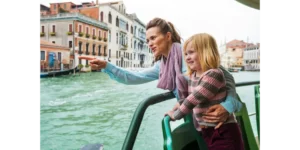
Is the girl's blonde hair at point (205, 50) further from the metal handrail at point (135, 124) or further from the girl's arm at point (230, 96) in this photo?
the metal handrail at point (135, 124)

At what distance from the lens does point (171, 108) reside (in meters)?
2.09

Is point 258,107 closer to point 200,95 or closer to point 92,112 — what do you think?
point 200,95

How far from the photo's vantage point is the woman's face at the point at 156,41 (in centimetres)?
211

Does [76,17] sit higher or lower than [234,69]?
higher

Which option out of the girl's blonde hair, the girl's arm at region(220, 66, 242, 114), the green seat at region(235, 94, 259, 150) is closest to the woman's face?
the girl's blonde hair

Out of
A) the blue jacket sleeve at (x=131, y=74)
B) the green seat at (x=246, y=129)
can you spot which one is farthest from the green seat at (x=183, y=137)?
the green seat at (x=246, y=129)

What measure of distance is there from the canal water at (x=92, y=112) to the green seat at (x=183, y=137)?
0.22 ft

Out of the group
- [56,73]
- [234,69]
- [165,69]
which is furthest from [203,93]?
[56,73]

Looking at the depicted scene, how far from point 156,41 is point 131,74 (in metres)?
Answer: 0.28

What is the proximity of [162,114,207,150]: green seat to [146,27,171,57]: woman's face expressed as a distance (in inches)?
17.6

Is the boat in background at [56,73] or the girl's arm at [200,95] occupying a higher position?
the boat in background at [56,73]

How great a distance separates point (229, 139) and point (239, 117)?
0.96 ft

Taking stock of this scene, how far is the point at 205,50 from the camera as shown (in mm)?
2160
